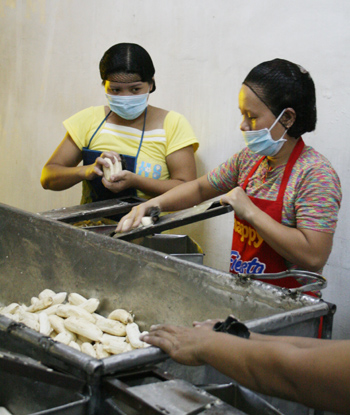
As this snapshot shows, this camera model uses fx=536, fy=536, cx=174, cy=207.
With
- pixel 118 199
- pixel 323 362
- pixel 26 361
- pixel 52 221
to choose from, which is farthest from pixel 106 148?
pixel 323 362

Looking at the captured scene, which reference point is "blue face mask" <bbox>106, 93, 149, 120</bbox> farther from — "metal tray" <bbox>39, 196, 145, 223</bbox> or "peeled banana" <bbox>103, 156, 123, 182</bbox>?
"metal tray" <bbox>39, 196, 145, 223</bbox>

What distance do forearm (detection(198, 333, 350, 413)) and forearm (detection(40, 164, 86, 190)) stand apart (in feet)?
5.97

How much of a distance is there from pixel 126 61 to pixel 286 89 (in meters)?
0.99

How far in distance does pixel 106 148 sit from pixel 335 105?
3.81 feet

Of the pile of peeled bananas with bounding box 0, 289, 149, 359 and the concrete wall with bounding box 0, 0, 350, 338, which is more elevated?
the concrete wall with bounding box 0, 0, 350, 338

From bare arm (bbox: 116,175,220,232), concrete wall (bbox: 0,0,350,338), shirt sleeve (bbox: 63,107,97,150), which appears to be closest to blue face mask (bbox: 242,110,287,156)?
bare arm (bbox: 116,175,220,232)

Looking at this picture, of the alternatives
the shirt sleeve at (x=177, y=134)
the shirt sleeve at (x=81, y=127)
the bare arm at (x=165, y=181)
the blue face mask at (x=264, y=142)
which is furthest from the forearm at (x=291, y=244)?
the shirt sleeve at (x=81, y=127)

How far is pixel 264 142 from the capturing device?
1921 millimetres

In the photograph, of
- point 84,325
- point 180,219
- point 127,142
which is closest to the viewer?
point 84,325

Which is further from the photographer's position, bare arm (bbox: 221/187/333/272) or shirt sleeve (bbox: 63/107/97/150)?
shirt sleeve (bbox: 63/107/97/150)

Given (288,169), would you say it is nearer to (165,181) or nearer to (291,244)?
(291,244)

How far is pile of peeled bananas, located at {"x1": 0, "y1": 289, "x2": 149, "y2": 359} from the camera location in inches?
65.0

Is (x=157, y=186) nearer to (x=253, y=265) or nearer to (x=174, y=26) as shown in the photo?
(x=253, y=265)

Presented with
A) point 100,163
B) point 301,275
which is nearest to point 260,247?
point 301,275
